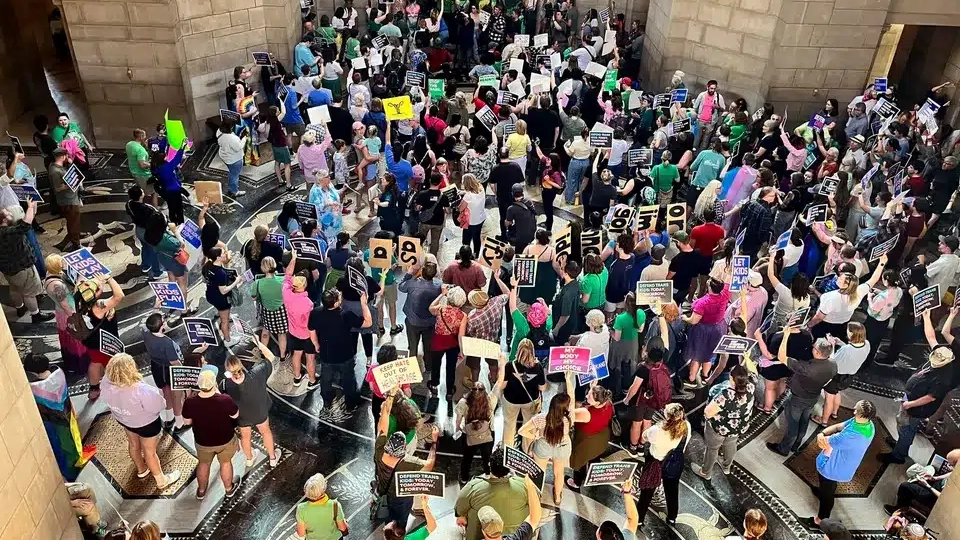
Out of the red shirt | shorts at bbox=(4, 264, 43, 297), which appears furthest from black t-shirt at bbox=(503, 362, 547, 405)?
shorts at bbox=(4, 264, 43, 297)

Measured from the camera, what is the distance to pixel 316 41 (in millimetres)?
18094

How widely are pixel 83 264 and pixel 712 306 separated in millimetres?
7265

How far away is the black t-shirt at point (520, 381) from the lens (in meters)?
7.93

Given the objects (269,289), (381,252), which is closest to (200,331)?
(269,289)

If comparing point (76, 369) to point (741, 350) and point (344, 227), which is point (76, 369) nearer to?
point (344, 227)

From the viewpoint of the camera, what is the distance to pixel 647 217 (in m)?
10.4

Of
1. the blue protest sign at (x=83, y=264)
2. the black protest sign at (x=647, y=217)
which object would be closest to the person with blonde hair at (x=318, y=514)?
the blue protest sign at (x=83, y=264)

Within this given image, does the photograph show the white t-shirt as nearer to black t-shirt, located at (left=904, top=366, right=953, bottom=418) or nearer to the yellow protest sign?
black t-shirt, located at (left=904, top=366, right=953, bottom=418)

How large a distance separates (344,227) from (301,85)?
3.59 meters

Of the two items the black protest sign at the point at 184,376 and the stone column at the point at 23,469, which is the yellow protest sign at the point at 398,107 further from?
the stone column at the point at 23,469

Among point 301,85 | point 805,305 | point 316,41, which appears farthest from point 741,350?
point 316,41

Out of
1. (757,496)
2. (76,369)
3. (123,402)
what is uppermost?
(123,402)

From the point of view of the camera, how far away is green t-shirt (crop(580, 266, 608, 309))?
30.2 feet

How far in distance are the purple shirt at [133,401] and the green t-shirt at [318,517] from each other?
2.05 metres
